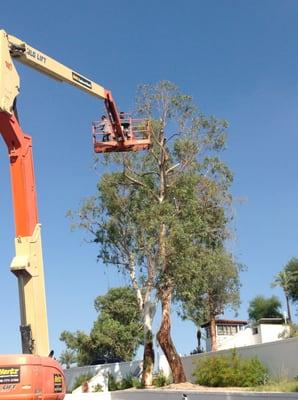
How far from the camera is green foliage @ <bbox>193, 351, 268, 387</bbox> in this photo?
27.5 m

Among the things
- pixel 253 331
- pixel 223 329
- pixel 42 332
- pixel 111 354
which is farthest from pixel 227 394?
pixel 111 354

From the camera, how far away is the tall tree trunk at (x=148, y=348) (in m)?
36.0

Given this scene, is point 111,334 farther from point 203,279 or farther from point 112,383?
point 203,279

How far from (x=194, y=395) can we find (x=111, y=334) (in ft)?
169

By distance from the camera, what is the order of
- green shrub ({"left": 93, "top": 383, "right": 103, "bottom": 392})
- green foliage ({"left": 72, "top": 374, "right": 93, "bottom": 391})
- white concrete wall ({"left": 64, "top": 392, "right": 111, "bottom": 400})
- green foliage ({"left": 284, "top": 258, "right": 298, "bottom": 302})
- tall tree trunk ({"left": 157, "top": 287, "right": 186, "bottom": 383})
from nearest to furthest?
white concrete wall ({"left": 64, "top": 392, "right": 111, "bottom": 400})
tall tree trunk ({"left": 157, "top": 287, "right": 186, "bottom": 383})
green shrub ({"left": 93, "top": 383, "right": 103, "bottom": 392})
green foliage ({"left": 72, "top": 374, "right": 93, "bottom": 391})
green foliage ({"left": 284, "top": 258, "right": 298, "bottom": 302})

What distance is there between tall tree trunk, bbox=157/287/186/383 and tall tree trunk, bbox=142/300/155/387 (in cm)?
98

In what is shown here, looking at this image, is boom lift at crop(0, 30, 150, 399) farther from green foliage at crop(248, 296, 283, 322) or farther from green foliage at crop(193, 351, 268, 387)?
green foliage at crop(248, 296, 283, 322)

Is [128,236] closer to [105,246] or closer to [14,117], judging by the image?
[105,246]

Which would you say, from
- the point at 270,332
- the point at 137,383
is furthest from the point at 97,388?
the point at 270,332

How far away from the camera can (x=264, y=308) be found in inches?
3671

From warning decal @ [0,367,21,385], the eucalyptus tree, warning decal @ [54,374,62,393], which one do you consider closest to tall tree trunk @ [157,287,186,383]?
the eucalyptus tree

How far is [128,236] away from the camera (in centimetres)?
3825

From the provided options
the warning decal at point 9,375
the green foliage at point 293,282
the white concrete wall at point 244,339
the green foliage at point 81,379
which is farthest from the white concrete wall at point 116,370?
the green foliage at point 293,282

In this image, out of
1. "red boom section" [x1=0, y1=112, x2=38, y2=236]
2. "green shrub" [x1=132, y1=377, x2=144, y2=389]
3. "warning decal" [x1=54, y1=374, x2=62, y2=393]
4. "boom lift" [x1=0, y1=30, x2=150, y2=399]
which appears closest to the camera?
"warning decal" [x1=54, y1=374, x2=62, y2=393]
